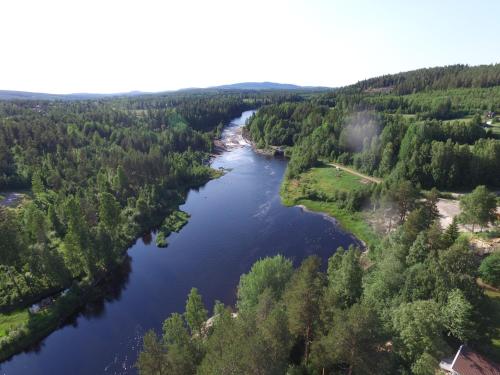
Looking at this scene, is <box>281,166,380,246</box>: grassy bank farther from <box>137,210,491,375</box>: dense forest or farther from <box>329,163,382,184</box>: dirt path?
<box>137,210,491,375</box>: dense forest

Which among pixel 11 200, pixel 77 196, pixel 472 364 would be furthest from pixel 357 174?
pixel 11 200

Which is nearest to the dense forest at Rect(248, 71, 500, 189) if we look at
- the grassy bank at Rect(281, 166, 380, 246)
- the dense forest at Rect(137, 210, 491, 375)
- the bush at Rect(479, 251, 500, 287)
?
the grassy bank at Rect(281, 166, 380, 246)

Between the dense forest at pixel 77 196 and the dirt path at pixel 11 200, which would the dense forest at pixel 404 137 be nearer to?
the dense forest at pixel 77 196

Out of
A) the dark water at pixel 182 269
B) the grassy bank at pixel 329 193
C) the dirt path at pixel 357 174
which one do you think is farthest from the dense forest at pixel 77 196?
the dirt path at pixel 357 174

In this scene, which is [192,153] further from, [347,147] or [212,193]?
[347,147]

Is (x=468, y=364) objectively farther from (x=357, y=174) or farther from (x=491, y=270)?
(x=357, y=174)

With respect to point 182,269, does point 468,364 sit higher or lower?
higher
